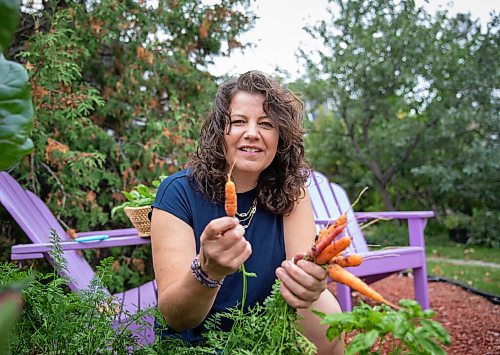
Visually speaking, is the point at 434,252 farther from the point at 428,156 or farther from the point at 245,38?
the point at 245,38

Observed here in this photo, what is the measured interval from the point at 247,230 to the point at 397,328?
940 millimetres

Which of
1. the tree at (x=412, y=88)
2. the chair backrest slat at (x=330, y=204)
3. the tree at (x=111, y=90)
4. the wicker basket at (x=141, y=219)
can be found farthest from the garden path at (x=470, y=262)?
the wicker basket at (x=141, y=219)

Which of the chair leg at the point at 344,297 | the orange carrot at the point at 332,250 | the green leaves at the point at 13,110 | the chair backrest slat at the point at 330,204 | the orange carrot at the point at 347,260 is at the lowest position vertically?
the chair leg at the point at 344,297

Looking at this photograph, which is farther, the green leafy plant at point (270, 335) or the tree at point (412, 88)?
the tree at point (412, 88)

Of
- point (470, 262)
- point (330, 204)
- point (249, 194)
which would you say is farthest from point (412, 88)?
point (249, 194)

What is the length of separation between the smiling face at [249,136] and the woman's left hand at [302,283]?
24.5 inches

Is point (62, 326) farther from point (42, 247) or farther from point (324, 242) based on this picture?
point (42, 247)

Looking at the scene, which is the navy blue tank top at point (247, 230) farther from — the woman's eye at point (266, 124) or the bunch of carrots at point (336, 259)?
the bunch of carrots at point (336, 259)

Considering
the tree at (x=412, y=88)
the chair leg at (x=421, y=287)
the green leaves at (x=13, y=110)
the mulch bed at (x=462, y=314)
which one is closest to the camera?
the green leaves at (x=13, y=110)

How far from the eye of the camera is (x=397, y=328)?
755 millimetres

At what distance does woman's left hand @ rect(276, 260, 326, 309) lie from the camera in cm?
96

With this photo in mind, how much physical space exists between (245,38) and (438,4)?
14.5 feet

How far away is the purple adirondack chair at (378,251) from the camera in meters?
2.92

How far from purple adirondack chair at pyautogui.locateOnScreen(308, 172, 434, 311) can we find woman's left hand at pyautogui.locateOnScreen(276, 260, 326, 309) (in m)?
1.48
